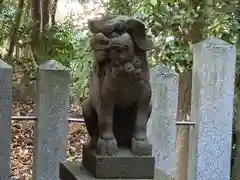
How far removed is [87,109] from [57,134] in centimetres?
40

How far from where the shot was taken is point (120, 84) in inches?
69.9

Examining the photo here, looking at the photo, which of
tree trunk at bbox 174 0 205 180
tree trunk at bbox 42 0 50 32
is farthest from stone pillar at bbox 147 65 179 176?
tree trunk at bbox 42 0 50 32

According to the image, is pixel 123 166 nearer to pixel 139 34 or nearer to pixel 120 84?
pixel 120 84

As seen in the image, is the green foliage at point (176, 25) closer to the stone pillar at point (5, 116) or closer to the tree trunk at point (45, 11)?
the tree trunk at point (45, 11)

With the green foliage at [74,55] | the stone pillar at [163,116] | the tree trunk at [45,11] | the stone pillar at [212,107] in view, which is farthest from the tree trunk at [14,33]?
the stone pillar at [212,107]

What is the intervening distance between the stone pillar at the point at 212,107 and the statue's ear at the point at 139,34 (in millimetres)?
721

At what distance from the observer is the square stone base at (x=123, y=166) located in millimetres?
1786

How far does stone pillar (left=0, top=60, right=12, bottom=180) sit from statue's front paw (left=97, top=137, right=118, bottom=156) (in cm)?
55

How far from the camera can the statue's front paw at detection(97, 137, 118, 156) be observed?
1.79 metres

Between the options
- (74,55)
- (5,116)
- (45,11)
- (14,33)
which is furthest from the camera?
(45,11)

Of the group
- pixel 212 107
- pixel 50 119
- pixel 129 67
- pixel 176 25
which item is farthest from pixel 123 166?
pixel 176 25

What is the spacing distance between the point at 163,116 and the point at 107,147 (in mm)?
680

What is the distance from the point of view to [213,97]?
8.05ft

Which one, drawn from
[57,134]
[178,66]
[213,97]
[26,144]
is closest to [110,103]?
[57,134]
